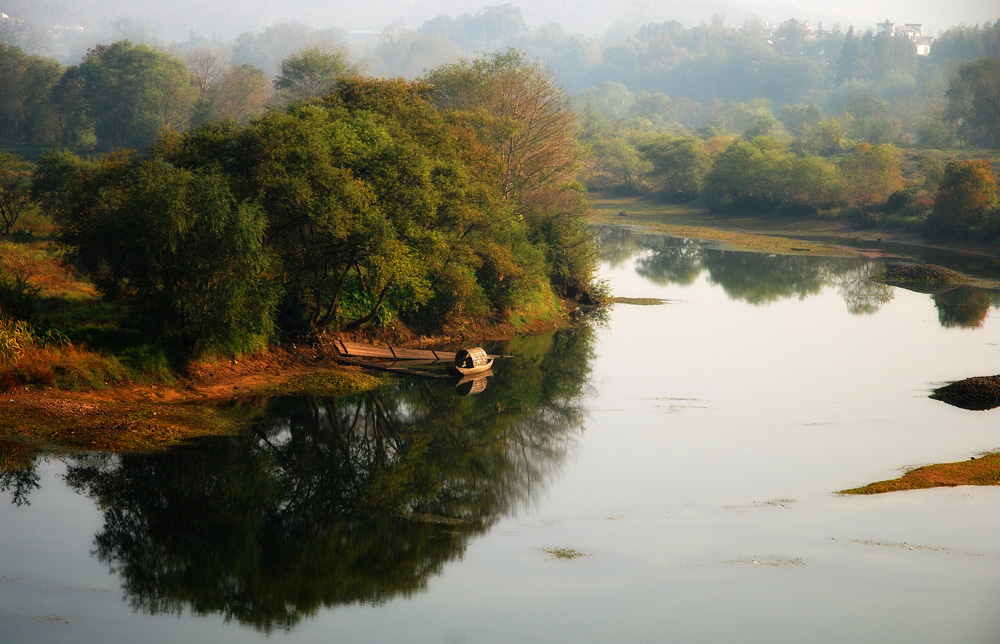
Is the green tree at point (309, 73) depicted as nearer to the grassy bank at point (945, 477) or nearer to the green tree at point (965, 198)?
the green tree at point (965, 198)

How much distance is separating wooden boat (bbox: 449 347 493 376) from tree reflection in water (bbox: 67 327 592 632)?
1.38 metres

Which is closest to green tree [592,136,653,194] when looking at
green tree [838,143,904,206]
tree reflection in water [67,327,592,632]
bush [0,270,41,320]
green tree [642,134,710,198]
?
green tree [642,134,710,198]

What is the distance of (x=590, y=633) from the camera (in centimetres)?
1393

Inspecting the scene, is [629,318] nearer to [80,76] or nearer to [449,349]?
[449,349]

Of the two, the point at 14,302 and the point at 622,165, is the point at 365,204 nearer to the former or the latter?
the point at 14,302

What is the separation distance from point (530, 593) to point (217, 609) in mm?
5068

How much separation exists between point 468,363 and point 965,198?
Answer: 57.5 m

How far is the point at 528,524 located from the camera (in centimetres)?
1858

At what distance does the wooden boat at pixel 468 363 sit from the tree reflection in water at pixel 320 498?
1.38 meters

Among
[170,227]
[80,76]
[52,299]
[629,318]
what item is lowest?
[629,318]

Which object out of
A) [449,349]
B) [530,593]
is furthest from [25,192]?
[530,593]

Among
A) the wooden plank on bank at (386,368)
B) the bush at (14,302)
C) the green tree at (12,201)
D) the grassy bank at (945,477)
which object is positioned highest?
the green tree at (12,201)

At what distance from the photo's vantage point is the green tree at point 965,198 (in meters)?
70.8

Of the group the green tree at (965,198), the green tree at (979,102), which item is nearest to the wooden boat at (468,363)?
the green tree at (965,198)
